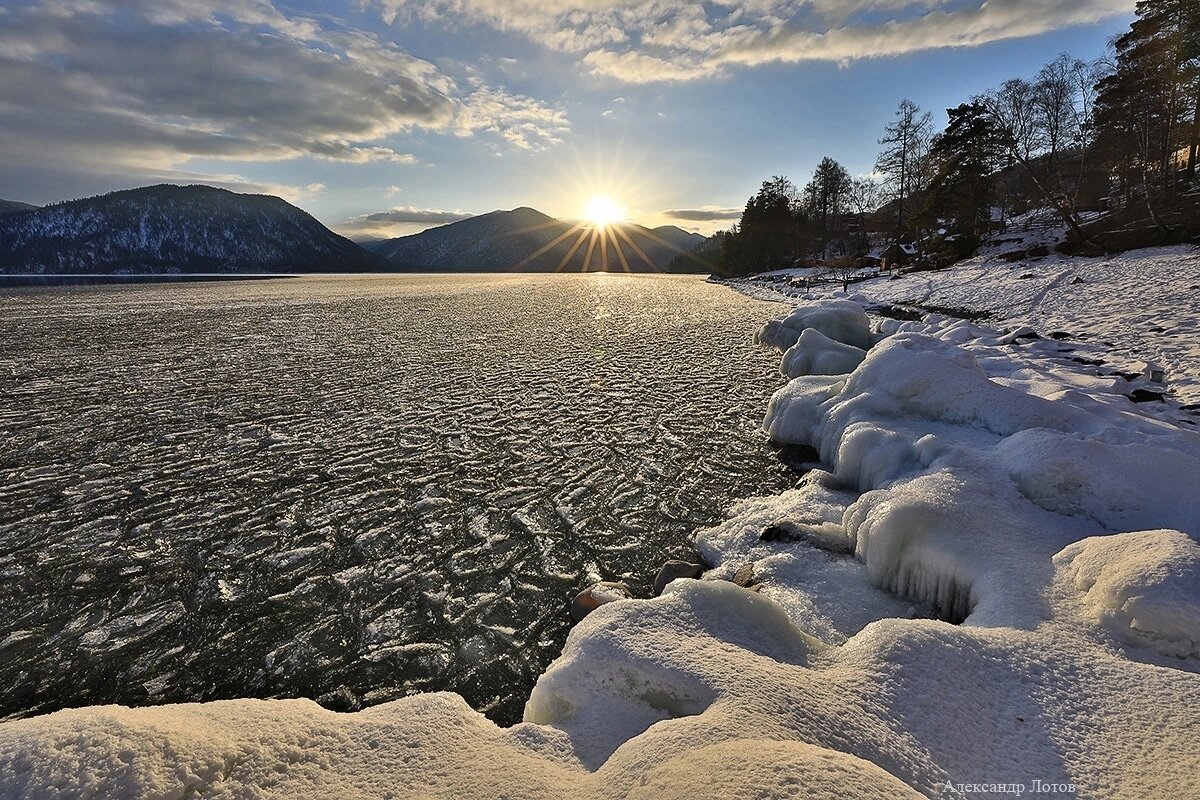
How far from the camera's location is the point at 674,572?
8336 millimetres

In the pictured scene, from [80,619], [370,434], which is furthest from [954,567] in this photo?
[370,434]

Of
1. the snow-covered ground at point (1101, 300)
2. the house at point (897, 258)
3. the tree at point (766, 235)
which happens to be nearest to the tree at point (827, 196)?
the tree at point (766, 235)

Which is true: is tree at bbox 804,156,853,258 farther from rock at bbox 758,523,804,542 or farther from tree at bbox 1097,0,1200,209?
rock at bbox 758,523,804,542

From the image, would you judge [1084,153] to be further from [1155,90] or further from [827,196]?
[827,196]

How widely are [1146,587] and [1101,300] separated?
30076mm

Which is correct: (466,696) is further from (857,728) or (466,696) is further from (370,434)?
(370,434)

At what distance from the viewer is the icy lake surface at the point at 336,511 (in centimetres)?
676

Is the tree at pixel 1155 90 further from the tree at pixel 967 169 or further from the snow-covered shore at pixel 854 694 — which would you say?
the snow-covered shore at pixel 854 694

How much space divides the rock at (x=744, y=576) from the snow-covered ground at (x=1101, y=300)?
542 inches

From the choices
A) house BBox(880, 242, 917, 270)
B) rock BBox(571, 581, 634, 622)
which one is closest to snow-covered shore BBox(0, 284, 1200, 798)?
rock BBox(571, 581, 634, 622)

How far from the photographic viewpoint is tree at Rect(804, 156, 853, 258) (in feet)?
322

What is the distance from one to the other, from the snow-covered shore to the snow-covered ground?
11243 millimetres

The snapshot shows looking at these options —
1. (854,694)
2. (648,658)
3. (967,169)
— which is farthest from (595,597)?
(967,169)

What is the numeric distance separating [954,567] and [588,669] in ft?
16.9
